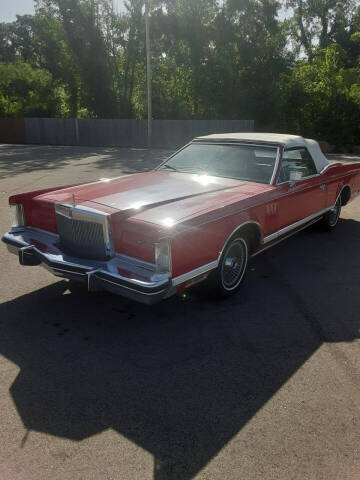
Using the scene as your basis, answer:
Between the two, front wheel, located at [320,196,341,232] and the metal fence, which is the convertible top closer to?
front wheel, located at [320,196,341,232]

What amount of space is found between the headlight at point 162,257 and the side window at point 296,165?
88.6 inches

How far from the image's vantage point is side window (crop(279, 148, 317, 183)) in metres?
5.31

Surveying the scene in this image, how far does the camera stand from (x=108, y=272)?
371cm

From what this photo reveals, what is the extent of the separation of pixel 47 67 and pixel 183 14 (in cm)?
1238

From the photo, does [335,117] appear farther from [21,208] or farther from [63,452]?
[63,452]

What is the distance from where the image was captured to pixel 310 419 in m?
2.89

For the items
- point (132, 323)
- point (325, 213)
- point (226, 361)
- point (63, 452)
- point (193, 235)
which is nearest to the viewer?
point (63, 452)

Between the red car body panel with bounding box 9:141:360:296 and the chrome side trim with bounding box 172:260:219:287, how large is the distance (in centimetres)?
3

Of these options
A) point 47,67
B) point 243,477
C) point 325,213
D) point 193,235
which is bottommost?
point 243,477

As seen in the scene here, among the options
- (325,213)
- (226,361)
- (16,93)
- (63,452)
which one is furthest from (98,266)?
(16,93)

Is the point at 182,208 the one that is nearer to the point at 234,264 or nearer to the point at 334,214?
the point at 234,264

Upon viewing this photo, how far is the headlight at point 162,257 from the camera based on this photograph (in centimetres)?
362

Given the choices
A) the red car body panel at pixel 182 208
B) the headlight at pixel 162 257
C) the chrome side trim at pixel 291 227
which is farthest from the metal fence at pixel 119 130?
the headlight at pixel 162 257

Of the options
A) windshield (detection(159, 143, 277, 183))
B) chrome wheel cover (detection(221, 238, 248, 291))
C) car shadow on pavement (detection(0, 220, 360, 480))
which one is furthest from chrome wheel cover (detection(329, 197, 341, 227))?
chrome wheel cover (detection(221, 238, 248, 291))
